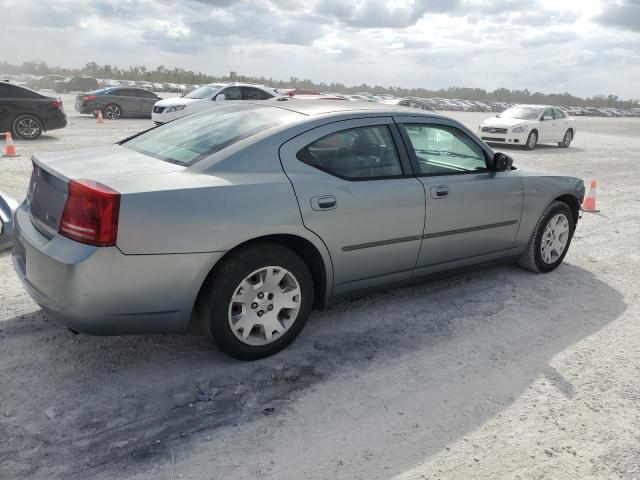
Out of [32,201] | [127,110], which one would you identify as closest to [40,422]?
[32,201]

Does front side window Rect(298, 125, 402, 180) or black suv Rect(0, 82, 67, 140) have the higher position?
front side window Rect(298, 125, 402, 180)

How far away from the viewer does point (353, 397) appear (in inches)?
126

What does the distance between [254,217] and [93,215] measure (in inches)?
34.6

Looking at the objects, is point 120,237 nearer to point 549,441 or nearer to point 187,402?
point 187,402

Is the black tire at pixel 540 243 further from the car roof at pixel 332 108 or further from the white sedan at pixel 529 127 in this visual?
the white sedan at pixel 529 127

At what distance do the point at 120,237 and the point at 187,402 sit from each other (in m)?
1.00

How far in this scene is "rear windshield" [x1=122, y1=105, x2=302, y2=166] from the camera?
140 inches

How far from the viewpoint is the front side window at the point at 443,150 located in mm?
4227

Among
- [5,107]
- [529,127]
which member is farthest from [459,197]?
[529,127]

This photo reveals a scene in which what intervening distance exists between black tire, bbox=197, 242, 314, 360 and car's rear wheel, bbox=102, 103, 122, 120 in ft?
69.3

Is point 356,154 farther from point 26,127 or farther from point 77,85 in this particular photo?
point 77,85

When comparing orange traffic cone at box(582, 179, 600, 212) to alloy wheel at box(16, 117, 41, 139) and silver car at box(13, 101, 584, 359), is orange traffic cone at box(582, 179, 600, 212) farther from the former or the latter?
alloy wheel at box(16, 117, 41, 139)

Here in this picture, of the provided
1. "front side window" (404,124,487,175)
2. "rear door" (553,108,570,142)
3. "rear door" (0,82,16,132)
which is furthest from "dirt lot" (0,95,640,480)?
"rear door" (553,108,570,142)

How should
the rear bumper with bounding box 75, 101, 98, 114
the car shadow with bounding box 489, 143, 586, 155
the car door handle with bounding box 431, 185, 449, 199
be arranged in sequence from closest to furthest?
the car door handle with bounding box 431, 185, 449, 199, the car shadow with bounding box 489, 143, 586, 155, the rear bumper with bounding box 75, 101, 98, 114
